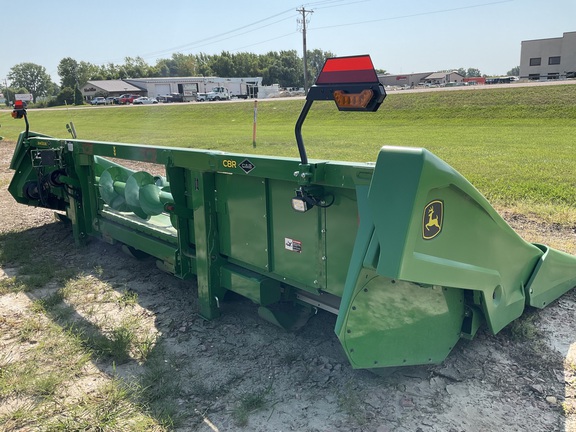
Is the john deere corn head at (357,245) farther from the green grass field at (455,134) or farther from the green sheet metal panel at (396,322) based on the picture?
the green grass field at (455,134)

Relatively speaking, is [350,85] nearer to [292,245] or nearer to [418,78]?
[292,245]

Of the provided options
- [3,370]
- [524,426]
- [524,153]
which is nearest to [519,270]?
[524,426]

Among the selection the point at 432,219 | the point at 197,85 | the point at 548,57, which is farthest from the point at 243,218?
the point at 548,57

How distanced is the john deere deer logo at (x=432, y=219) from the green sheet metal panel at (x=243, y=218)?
1227 millimetres

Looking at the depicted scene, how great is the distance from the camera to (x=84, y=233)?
5473mm

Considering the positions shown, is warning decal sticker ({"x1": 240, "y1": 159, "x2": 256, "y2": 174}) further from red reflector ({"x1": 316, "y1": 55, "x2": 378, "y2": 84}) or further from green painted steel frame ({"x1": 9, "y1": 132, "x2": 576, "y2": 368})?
red reflector ({"x1": 316, "y1": 55, "x2": 378, "y2": 84})

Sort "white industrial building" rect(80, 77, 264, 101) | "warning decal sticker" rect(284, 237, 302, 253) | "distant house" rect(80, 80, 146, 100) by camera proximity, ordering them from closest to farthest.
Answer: "warning decal sticker" rect(284, 237, 302, 253) < "white industrial building" rect(80, 77, 264, 101) < "distant house" rect(80, 80, 146, 100)

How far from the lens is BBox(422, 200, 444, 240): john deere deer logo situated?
7.42 feet

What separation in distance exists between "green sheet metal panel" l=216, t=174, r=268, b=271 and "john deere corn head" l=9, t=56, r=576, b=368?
0.03 feet

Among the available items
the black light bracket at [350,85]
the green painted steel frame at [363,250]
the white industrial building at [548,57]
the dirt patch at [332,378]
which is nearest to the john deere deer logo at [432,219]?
the green painted steel frame at [363,250]

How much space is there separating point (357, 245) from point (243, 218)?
48.1 inches

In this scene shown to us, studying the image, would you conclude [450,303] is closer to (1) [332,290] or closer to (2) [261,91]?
(1) [332,290]

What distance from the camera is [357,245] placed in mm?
2422

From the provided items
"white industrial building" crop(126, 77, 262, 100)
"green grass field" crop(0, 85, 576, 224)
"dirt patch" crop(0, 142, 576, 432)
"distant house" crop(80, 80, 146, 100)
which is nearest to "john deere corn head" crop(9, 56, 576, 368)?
"dirt patch" crop(0, 142, 576, 432)
